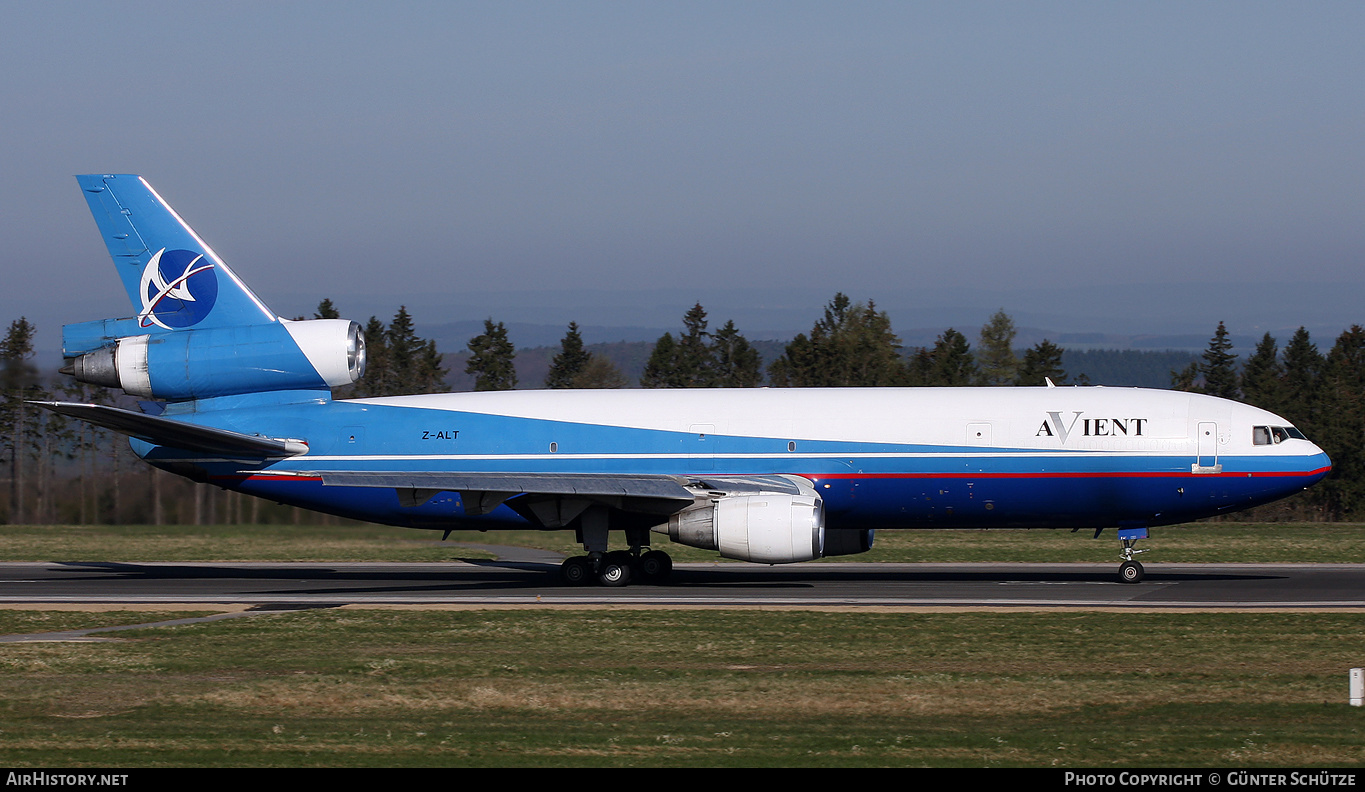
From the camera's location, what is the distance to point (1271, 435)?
28.9m

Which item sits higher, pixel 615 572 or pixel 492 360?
pixel 492 360

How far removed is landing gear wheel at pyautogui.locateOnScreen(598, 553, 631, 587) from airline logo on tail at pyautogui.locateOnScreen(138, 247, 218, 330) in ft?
39.4

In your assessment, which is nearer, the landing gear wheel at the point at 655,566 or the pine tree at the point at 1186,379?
the landing gear wheel at the point at 655,566

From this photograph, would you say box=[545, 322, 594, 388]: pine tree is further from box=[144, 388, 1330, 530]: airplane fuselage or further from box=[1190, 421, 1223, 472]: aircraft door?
box=[1190, 421, 1223, 472]: aircraft door

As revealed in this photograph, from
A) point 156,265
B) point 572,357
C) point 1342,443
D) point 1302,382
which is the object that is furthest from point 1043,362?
point 156,265

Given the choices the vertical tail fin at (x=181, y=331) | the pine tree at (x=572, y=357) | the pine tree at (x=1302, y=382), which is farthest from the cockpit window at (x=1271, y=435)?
the pine tree at (x=572, y=357)

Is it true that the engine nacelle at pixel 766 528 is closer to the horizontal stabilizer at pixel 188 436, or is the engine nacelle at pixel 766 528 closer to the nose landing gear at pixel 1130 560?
the nose landing gear at pixel 1130 560

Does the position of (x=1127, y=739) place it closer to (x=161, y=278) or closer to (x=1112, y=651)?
(x=1112, y=651)

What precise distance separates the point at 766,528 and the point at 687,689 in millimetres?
10649

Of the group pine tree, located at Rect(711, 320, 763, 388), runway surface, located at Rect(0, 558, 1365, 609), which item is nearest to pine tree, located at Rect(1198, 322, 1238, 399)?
pine tree, located at Rect(711, 320, 763, 388)

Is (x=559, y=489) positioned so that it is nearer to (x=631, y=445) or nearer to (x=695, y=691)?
(x=631, y=445)

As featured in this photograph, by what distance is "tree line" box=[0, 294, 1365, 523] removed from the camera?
147 feet

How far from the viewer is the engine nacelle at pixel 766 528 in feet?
88.9
